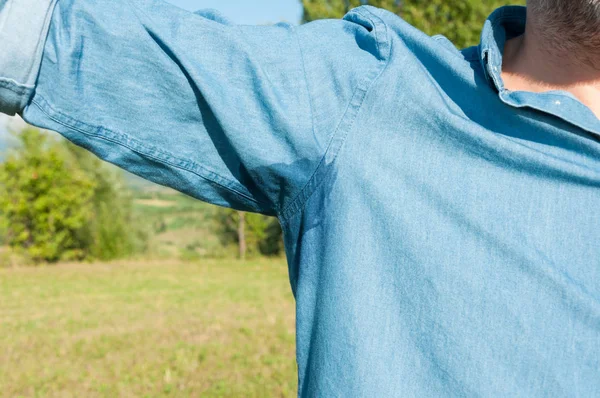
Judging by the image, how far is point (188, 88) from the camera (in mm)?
787

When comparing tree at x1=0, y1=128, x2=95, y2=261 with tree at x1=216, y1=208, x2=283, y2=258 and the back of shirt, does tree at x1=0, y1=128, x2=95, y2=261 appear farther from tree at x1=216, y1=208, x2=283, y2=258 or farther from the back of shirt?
the back of shirt

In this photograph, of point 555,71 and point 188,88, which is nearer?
point 188,88

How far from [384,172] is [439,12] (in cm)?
1394

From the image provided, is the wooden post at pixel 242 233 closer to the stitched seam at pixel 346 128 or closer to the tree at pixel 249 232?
the tree at pixel 249 232

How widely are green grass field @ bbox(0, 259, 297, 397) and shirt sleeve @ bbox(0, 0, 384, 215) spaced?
432cm

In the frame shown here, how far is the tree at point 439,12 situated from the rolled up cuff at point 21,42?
13251 mm

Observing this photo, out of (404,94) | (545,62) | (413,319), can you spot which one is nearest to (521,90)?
(545,62)

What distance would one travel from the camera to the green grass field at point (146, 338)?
202 inches

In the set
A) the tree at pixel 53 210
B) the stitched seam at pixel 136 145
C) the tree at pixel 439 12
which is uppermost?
the stitched seam at pixel 136 145

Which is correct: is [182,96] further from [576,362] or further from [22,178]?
[22,178]

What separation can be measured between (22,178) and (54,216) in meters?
1.23

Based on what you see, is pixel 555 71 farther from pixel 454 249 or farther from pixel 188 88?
pixel 188 88

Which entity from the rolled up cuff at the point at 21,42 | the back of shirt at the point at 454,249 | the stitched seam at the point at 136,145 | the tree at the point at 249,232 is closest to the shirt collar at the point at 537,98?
the back of shirt at the point at 454,249

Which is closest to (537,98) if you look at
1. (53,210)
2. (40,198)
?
(40,198)
